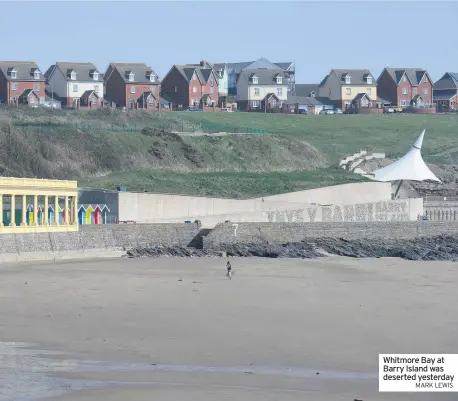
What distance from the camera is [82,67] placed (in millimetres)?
109875

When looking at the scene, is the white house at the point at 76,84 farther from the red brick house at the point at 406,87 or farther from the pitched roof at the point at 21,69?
the red brick house at the point at 406,87

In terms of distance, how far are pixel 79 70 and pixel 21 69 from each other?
6.49 m

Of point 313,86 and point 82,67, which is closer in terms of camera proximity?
point 82,67

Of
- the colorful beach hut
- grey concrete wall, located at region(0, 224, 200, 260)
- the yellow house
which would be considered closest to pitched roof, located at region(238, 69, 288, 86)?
the yellow house

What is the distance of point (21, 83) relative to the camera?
104m

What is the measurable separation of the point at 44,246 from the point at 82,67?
59445mm

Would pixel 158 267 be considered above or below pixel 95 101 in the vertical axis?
below

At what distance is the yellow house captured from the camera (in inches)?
5157

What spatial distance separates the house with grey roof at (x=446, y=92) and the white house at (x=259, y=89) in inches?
785

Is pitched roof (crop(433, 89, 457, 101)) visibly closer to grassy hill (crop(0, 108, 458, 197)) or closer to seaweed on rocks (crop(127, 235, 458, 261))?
grassy hill (crop(0, 108, 458, 197))

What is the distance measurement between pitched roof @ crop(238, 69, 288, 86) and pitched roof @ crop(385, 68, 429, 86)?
1279cm

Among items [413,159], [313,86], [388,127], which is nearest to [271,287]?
[413,159]

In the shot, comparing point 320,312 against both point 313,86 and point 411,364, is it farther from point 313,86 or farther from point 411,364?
point 313,86

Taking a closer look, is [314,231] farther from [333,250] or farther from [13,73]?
[13,73]
